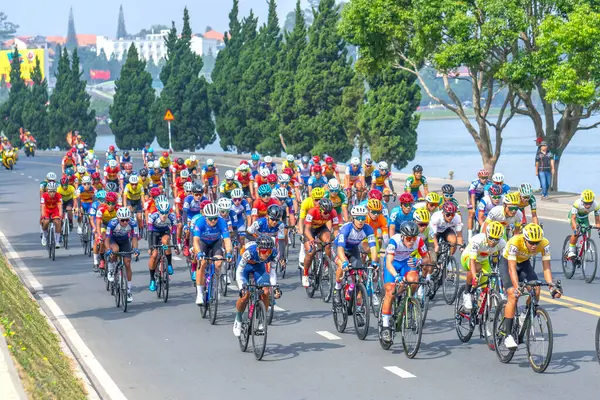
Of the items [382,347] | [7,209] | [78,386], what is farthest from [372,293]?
[7,209]

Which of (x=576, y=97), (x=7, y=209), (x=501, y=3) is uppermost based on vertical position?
(x=501, y=3)

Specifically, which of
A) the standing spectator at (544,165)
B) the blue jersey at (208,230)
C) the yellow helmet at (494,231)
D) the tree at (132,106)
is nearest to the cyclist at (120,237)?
the blue jersey at (208,230)

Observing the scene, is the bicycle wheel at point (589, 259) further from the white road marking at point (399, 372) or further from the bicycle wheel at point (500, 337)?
the white road marking at point (399, 372)

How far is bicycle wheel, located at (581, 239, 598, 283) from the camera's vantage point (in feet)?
64.4

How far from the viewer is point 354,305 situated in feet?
49.1

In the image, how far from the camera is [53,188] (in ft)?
82.2

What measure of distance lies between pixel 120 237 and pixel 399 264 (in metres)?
5.81

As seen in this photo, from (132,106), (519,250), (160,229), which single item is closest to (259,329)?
(519,250)

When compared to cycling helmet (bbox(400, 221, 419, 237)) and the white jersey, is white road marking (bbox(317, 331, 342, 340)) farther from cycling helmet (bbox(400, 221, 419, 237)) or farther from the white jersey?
the white jersey

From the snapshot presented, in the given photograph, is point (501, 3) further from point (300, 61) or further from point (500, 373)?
point (300, 61)

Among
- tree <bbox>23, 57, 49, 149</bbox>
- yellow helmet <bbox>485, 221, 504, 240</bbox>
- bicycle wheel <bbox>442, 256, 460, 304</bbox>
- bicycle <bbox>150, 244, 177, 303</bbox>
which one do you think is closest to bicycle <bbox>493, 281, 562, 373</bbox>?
yellow helmet <bbox>485, 221, 504, 240</bbox>

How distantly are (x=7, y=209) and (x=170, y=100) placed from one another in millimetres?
36704

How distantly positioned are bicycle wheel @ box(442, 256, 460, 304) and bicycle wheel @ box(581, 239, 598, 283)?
305 cm

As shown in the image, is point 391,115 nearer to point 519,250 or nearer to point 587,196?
point 587,196
